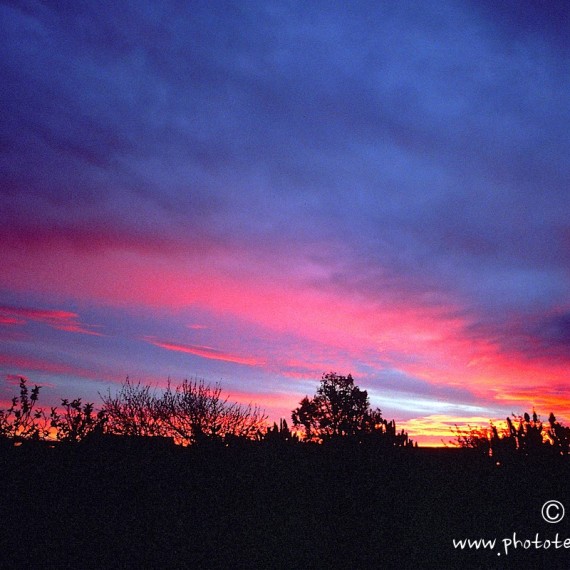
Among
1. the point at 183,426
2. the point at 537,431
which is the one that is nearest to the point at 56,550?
→ the point at 537,431

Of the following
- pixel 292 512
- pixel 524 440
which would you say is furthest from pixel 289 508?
pixel 524 440

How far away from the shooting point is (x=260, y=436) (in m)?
15.8

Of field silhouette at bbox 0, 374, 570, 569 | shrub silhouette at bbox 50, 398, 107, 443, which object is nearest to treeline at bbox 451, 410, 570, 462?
field silhouette at bbox 0, 374, 570, 569

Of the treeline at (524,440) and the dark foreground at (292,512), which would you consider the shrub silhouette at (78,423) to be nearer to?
the dark foreground at (292,512)

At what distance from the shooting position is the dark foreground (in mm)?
9945

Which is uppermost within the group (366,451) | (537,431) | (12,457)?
(537,431)

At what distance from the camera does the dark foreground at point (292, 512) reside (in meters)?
9.95

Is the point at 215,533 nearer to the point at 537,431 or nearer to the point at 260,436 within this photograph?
the point at 260,436

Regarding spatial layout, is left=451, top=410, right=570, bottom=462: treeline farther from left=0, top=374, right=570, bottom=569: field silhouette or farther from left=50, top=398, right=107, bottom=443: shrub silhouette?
left=50, top=398, right=107, bottom=443: shrub silhouette

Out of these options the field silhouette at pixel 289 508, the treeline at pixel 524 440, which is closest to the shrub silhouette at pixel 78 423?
the field silhouette at pixel 289 508

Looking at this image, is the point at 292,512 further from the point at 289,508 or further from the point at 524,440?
the point at 524,440

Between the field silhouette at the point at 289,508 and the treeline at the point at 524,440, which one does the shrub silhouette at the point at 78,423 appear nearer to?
the field silhouette at the point at 289,508

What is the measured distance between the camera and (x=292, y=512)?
12.4 m

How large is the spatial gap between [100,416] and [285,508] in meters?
6.29
